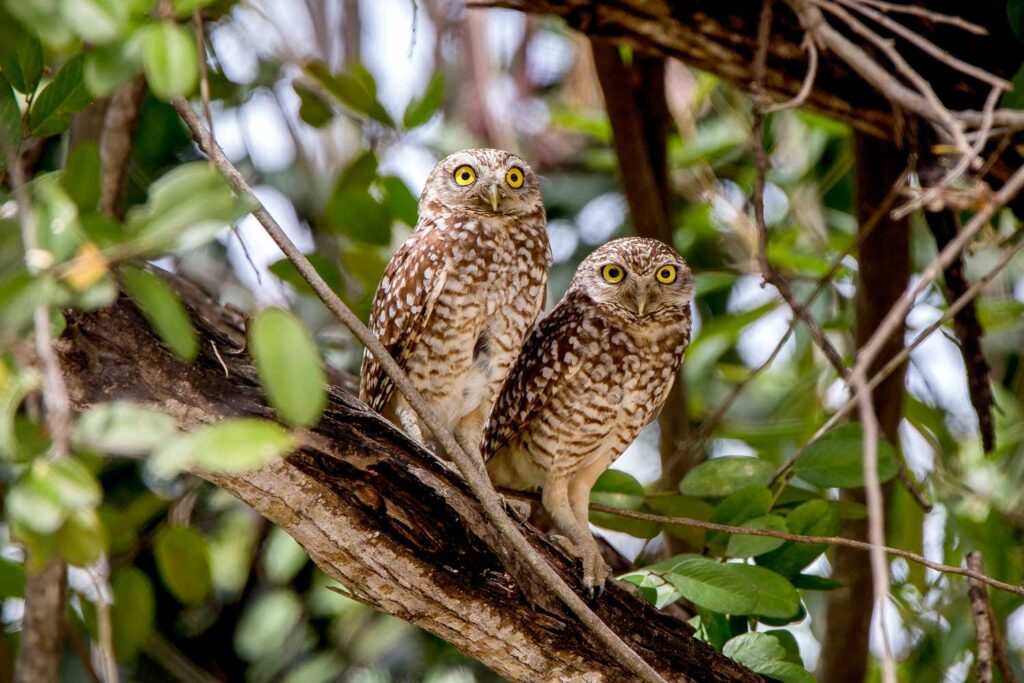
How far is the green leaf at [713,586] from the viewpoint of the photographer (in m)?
2.62

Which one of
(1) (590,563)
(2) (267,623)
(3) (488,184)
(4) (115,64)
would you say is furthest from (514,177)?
(2) (267,623)

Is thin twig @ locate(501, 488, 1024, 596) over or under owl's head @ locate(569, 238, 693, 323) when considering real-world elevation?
under

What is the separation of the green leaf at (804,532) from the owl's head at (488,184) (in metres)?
1.12

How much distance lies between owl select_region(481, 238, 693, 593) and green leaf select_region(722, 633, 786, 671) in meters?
0.52

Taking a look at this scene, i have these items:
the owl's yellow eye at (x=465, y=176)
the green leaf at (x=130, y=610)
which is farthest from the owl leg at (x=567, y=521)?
the green leaf at (x=130, y=610)

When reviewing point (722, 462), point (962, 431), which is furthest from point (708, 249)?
point (722, 462)

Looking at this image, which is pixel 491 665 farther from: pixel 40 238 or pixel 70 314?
pixel 40 238

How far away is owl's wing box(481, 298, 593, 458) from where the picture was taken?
3.26 m

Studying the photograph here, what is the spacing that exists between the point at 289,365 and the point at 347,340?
11.0ft

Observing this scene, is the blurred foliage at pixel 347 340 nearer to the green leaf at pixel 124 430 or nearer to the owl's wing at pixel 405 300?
the green leaf at pixel 124 430

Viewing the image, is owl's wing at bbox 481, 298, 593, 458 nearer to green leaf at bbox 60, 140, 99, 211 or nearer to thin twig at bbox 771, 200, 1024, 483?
thin twig at bbox 771, 200, 1024, 483

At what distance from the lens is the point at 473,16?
5.07 metres

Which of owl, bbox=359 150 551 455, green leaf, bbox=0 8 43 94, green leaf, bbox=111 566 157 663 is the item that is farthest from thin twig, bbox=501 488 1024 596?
green leaf, bbox=0 8 43 94

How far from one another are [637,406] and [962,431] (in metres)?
2.47
